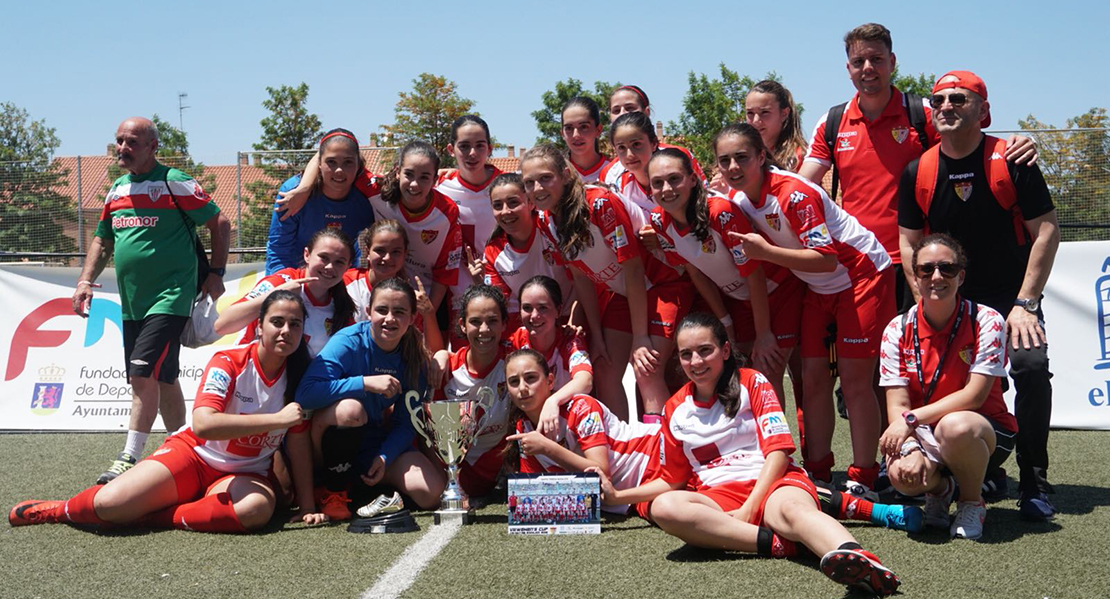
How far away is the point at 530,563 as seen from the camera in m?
3.55

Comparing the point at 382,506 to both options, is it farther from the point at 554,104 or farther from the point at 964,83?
the point at 554,104

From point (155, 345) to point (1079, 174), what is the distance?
11991mm

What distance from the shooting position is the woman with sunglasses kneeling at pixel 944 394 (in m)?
3.80

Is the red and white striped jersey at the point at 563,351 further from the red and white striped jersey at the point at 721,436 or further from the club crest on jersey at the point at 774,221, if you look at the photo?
the club crest on jersey at the point at 774,221

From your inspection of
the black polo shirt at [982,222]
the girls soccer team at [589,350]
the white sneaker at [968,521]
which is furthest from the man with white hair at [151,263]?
the white sneaker at [968,521]

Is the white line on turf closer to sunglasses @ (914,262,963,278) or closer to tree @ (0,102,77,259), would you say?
sunglasses @ (914,262,963,278)

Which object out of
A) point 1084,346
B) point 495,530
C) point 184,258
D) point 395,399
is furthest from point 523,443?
point 1084,346

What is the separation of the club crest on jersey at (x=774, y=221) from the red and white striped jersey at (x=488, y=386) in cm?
151

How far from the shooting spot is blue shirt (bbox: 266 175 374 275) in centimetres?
537

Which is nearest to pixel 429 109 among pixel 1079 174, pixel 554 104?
pixel 554 104

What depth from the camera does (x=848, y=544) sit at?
303 centimetres

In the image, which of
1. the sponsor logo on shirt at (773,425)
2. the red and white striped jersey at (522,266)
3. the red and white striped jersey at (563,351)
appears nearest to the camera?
the sponsor logo on shirt at (773,425)

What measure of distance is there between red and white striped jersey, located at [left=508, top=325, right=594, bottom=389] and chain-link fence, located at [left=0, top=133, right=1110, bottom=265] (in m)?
8.68

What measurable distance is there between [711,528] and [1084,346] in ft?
17.6
